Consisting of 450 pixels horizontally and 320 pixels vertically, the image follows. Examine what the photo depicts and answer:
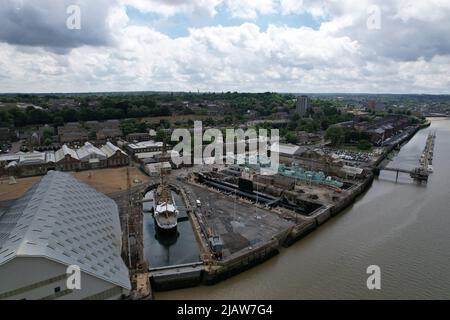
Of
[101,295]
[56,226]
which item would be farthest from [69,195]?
[101,295]

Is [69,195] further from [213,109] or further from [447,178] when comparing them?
[213,109]

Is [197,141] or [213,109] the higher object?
[213,109]

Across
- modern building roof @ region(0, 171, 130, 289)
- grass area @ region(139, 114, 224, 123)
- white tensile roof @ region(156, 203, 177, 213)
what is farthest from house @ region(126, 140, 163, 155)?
grass area @ region(139, 114, 224, 123)

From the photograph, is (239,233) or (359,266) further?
(239,233)

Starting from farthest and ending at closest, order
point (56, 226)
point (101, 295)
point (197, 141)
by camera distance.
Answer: point (197, 141) < point (56, 226) < point (101, 295)

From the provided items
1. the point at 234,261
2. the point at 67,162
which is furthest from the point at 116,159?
the point at 234,261

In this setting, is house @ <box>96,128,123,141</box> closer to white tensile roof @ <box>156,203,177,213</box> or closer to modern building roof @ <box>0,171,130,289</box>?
white tensile roof @ <box>156,203,177,213</box>
